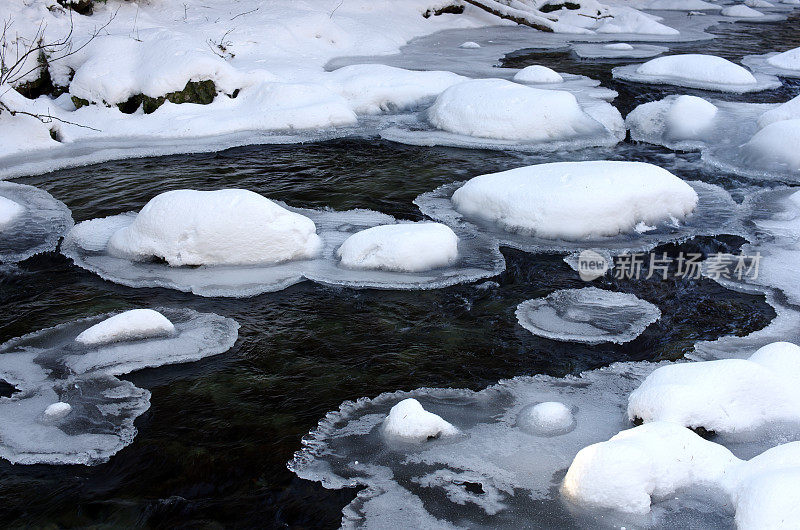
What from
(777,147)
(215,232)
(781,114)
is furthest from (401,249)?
(781,114)

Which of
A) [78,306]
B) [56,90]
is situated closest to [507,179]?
[78,306]

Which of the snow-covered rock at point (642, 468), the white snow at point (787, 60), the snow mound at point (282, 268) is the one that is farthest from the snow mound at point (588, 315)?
the white snow at point (787, 60)

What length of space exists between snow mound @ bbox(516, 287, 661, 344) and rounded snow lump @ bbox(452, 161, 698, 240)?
1.00 metres

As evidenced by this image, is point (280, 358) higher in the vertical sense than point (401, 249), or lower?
lower

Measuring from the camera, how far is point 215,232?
588cm

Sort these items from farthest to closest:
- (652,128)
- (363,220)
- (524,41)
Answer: (524,41), (652,128), (363,220)

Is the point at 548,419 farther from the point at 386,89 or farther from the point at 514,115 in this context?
the point at 386,89

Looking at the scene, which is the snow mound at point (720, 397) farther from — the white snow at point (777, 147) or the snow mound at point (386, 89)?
the snow mound at point (386, 89)

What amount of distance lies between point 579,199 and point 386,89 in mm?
4768

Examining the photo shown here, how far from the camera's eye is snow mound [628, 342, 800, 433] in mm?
3805

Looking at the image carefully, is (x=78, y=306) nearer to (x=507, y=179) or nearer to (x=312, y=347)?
(x=312, y=347)

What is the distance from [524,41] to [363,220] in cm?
983

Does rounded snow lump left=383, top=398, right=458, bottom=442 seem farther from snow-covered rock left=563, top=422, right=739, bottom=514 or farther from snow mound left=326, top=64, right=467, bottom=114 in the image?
snow mound left=326, top=64, right=467, bottom=114

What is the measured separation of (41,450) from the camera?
3.79 metres
